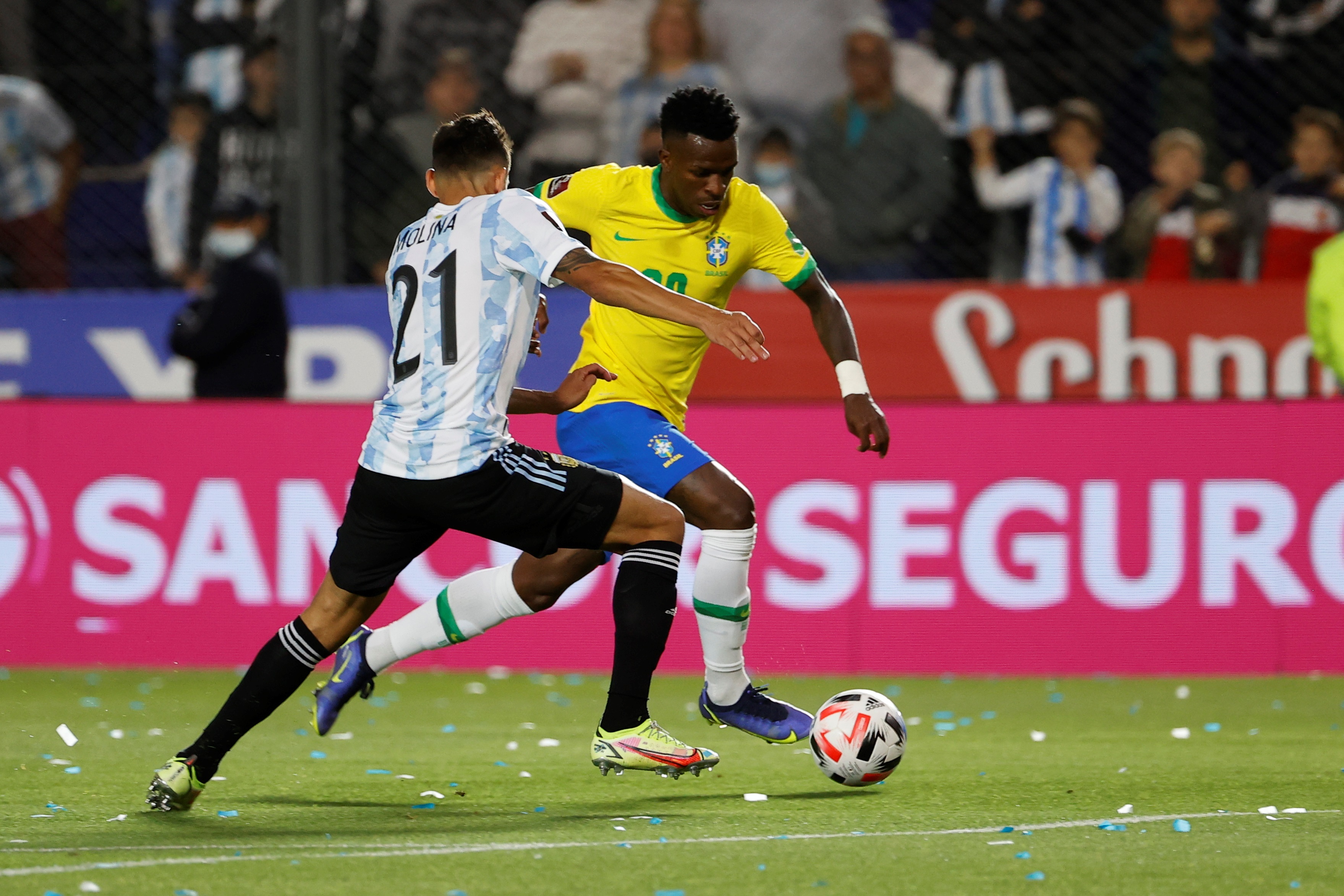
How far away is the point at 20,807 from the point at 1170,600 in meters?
5.15

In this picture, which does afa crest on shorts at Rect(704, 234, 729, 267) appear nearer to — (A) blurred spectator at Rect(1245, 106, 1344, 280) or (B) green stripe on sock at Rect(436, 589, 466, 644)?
(B) green stripe on sock at Rect(436, 589, 466, 644)

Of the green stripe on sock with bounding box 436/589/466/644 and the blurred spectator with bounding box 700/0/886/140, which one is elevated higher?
the blurred spectator with bounding box 700/0/886/140

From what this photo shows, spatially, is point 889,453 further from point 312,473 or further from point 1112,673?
point 312,473

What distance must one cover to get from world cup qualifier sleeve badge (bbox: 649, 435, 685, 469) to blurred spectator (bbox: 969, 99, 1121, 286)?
482 centimetres

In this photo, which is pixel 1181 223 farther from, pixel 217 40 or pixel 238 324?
pixel 217 40

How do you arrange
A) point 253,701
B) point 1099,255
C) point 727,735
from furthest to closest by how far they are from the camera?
point 1099,255
point 727,735
point 253,701

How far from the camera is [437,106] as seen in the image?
422 inches

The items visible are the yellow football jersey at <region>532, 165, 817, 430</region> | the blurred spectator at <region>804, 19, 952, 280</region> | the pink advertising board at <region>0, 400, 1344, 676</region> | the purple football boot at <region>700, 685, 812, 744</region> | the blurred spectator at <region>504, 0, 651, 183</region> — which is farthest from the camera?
the blurred spectator at <region>504, 0, 651, 183</region>

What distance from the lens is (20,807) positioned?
512 centimetres

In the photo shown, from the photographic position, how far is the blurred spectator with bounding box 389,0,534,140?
425 inches

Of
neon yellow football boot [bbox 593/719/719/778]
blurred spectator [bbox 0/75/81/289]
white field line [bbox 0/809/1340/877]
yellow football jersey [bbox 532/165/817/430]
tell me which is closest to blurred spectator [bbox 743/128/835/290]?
blurred spectator [bbox 0/75/81/289]

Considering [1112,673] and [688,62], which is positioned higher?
[688,62]

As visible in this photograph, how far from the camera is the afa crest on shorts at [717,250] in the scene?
5844 millimetres

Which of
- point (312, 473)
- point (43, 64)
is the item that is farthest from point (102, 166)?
point (312, 473)
